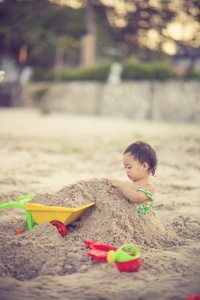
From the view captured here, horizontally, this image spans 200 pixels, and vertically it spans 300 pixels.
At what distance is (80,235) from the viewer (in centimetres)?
203

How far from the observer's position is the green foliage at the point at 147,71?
11.6 metres

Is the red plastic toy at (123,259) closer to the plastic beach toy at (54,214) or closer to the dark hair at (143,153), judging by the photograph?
the plastic beach toy at (54,214)

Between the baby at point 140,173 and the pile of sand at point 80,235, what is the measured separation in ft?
0.18

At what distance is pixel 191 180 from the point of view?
356 centimetres

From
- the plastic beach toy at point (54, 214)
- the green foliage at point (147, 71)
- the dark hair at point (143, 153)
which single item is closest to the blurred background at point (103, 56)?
the green foliage at point (147, 71)

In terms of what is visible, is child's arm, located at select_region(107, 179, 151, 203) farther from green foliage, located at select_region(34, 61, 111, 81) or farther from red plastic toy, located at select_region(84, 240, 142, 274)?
green foliage, located at select_region(34, 61, 111, 81)

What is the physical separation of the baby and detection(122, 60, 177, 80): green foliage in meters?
9.96

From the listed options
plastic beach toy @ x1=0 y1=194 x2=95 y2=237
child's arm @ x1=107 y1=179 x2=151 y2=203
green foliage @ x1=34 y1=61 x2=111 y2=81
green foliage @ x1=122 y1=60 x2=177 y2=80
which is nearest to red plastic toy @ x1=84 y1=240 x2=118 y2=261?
plastic beach toy @ x1=0 y1=194 x2=95 y2=237

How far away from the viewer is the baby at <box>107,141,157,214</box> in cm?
216

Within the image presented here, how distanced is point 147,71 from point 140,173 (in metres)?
10.6

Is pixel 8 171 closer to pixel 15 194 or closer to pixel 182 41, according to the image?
pixel 15 194

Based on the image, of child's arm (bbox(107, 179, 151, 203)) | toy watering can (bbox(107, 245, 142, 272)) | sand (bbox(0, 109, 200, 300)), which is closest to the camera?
sand (bbox(0, 109, 200, 300))

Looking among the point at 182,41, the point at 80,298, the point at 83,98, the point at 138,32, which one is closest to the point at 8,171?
the point at 80,298

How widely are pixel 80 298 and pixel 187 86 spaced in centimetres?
1037
